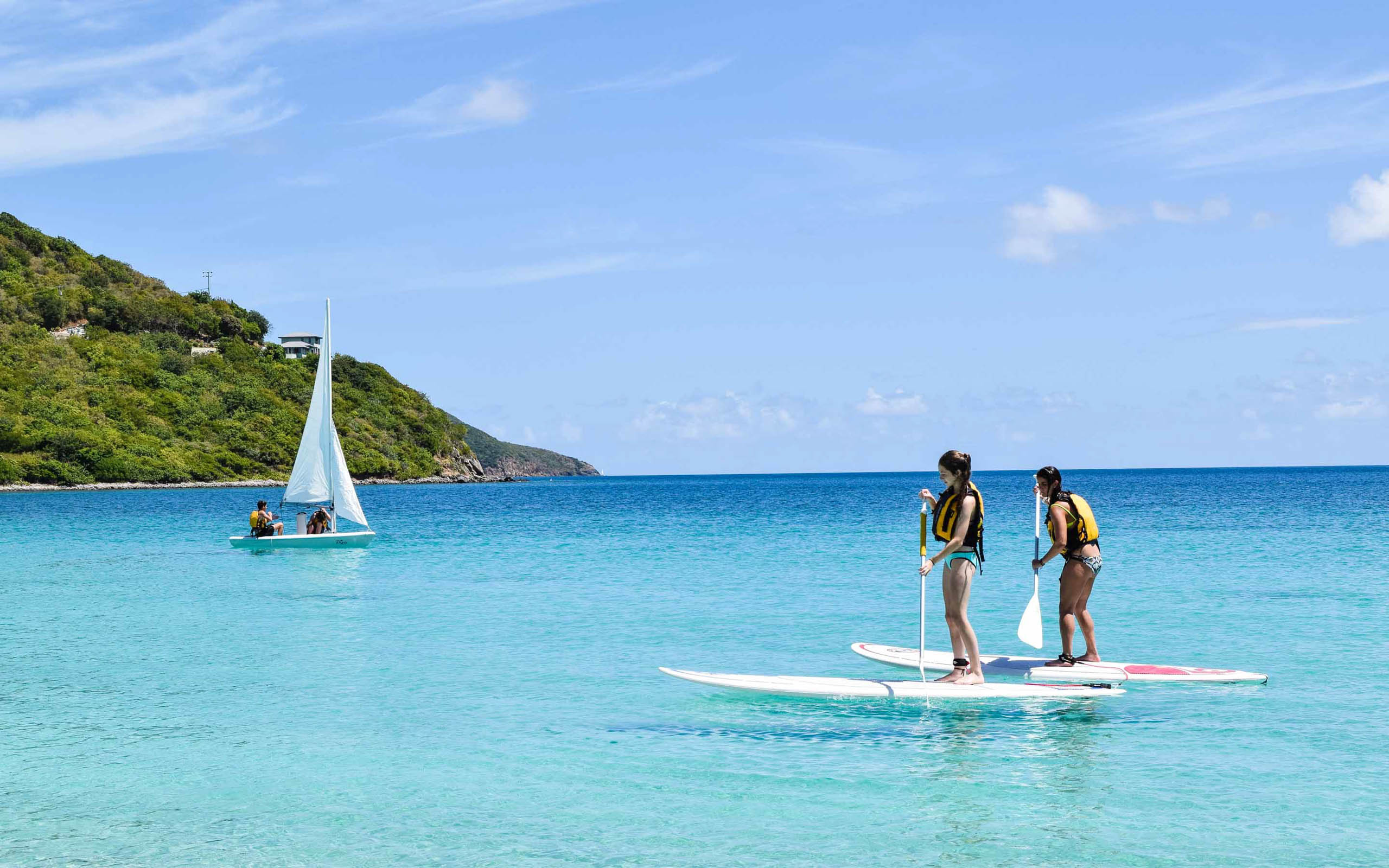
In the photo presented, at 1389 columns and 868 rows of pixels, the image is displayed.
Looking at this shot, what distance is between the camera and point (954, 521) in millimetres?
10930

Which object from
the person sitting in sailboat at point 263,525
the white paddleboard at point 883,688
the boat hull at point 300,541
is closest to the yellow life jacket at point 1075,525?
the white paddleboard at point 883,688

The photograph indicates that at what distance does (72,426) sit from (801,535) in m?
84.8

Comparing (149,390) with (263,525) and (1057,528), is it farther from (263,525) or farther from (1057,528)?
(1057,528)

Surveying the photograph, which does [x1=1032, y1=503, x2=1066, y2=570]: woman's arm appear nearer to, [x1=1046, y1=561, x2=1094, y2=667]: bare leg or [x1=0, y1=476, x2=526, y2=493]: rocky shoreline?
[x1=1046, y1=561, x2=1094, y2=667]: bare leg

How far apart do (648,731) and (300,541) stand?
27113 mm

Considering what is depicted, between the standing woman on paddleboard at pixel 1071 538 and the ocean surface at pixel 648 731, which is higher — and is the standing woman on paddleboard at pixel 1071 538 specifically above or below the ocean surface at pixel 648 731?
above

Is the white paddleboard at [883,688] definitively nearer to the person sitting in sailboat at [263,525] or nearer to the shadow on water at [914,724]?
the shadow on water at [914,724]

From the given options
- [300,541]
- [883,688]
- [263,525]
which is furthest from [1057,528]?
[263,525]

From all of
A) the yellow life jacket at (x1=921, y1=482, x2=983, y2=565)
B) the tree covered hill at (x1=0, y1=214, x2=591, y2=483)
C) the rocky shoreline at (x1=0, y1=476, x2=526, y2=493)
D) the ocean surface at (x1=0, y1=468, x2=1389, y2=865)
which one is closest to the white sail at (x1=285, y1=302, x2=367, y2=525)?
the ocean surface at (x1=0, y1=468, x2=1389, y2=865)

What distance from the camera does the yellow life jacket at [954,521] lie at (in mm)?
10844

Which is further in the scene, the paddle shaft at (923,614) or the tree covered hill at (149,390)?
the tree covered hill at (149,390)

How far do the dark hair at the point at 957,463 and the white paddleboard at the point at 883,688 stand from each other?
7.59 ft

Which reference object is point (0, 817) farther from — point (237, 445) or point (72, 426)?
point (237, 445)

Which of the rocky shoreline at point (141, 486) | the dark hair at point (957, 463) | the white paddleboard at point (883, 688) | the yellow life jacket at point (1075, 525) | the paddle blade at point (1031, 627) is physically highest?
the dark hair at point (957, 463)
